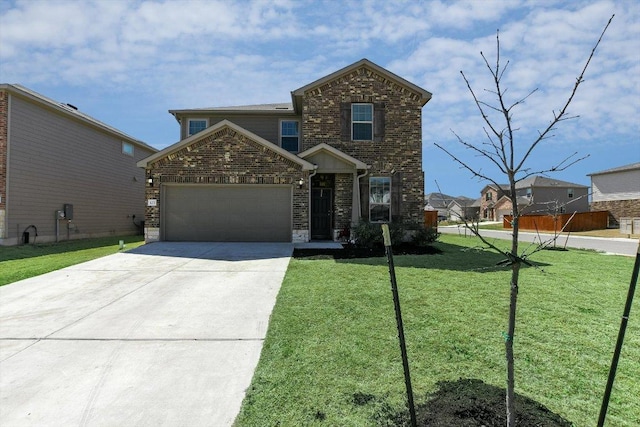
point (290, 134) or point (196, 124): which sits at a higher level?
point (196, 124)

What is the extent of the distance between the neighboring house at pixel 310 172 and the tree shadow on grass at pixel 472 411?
33.6 ft

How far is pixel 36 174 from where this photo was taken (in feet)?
48.0

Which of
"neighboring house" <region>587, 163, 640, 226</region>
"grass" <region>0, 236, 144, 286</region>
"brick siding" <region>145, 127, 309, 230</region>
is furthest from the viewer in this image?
"neighboring house" <region>587, 163, 640, 226</region>

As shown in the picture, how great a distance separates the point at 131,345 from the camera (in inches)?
170

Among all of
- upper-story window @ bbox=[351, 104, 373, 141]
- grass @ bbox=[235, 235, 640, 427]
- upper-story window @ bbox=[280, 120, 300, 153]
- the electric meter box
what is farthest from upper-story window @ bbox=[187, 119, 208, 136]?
grass @ bbox=[235, 235, 640, 427]

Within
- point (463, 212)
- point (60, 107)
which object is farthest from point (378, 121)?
point (60, 107)

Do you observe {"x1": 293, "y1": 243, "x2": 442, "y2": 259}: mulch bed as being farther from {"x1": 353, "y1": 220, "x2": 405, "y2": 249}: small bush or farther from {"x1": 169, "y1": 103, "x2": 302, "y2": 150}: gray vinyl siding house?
{"x1": 169, "y1": 103, "x2": 302, "y2": 150}: gray vinyl siding house

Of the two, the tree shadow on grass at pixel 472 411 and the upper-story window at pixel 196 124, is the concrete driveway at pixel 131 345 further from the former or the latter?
the upper-story window at pixel 196 124

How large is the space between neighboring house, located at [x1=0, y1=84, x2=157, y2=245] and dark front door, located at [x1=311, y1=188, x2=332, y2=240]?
425 inches

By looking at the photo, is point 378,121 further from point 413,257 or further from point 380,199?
point 413,257

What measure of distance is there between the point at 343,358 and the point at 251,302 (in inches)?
99.2

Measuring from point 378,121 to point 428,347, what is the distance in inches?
451

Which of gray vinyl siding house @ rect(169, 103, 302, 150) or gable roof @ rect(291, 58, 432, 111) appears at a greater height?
gable roof @ rect(291, 58, 432, 111)

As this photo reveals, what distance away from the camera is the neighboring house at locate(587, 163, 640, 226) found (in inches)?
1255
